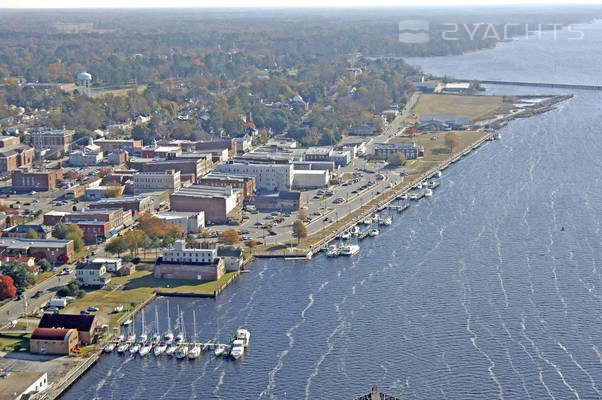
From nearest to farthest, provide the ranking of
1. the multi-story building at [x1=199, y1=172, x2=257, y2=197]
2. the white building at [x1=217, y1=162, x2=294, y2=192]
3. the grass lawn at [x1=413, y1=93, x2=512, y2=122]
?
the multi-story building at [x1=199, y1=172, x2=257, y2=197], the white building at [x1=217, y1=162, x2=294, y2=192], the grass lawn at [x1=413, y1=93, x2=512, y2=122]

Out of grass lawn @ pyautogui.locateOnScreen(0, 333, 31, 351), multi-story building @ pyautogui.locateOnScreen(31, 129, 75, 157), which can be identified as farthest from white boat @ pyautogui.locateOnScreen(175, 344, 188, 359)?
multi-story building @ pyautogui.locateOnScreen(31, 129, 75, 157)

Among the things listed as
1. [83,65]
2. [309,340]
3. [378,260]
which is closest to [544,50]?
[83,65]

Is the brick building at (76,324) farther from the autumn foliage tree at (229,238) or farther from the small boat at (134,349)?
the autumn foliage tree at (229,238)

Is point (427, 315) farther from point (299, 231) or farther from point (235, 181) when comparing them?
point (235, 181)

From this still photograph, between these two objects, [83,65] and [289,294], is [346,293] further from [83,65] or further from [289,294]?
[83,65]

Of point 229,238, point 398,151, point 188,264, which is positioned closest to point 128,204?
point 229,238

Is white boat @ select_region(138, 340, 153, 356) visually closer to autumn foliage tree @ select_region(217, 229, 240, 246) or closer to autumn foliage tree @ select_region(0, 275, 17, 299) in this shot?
autumn foliage tree @ select_region(0, 275, 17, 299)

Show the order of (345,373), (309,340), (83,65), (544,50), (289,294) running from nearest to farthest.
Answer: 1. (345,373)
2. (309,340)
3. (289,294)
4. (83,65)
5. (544,50)
